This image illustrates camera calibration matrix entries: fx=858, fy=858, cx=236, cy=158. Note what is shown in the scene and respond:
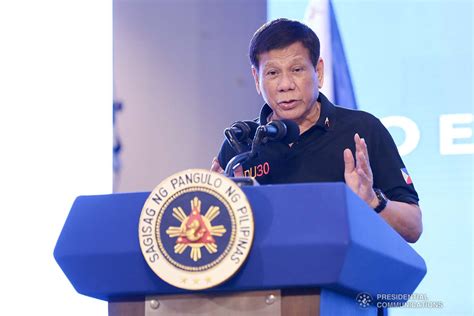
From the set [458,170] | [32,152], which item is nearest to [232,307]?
[458,170]

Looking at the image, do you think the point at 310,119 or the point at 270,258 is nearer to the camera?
the point at 270,258

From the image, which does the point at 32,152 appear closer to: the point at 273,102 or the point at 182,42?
the point at 182,42

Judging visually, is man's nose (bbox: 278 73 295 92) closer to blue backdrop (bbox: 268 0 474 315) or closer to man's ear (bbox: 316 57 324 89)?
man's ear (bbox: 316 57 324 89)

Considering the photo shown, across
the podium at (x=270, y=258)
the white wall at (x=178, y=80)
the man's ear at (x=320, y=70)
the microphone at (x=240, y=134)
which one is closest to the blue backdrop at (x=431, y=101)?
the white wall at (x=178, y=80)

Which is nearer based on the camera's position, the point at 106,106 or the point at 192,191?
the point at 192,191

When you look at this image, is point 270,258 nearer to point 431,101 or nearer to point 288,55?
point 288,55

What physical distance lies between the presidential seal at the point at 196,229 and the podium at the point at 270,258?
32 millimetres

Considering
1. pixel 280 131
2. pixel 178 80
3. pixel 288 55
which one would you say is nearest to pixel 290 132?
pixel 280 131

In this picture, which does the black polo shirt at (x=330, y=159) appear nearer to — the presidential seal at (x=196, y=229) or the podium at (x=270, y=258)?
the podium at (x=270, y=258)

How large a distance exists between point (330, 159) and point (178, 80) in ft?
5.33

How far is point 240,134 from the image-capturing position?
71.2 inches

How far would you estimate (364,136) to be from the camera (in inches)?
84.6

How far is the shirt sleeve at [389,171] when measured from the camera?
2055 mm

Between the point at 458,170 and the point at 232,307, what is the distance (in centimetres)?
165
